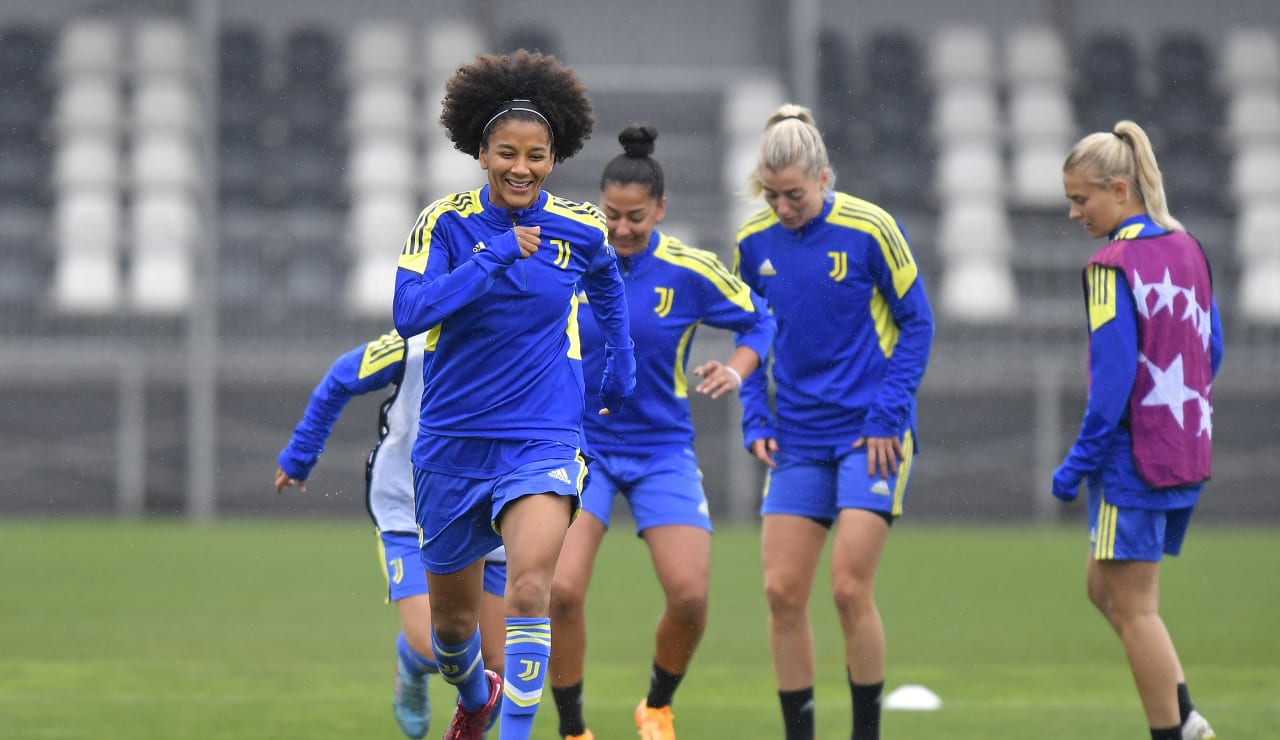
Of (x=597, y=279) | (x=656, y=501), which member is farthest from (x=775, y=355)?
(x=597, y=279)

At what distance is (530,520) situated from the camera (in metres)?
4.85

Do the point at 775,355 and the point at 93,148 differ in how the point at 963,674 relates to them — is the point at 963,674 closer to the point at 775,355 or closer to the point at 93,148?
the point at 775,355

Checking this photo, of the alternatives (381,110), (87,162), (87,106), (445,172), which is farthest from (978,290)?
(87,106)

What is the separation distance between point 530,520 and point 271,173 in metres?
16.1

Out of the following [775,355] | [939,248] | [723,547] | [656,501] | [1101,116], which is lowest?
[723,547]

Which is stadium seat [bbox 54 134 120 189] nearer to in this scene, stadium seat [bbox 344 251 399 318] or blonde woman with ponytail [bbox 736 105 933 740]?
stadium seat [bbox 344 251 399 318]

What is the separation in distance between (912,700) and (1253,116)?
1664cm

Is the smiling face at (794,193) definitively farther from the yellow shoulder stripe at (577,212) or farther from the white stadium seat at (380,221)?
the white stadium seat at (380,221)

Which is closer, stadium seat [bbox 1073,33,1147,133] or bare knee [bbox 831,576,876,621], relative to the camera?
bare knee [bbox 831,576,876,621]

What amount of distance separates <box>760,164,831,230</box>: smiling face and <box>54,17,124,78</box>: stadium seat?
17.1 metres

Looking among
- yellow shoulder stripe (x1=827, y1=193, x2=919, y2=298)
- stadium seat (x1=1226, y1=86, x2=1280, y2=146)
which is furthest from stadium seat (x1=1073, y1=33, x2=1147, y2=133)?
yellow shoulder stripe (x1=827, y1=193, x2=919, y2=298)

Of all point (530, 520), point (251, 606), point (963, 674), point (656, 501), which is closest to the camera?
point (530, 520)

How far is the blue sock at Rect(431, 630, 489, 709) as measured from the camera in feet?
17.5

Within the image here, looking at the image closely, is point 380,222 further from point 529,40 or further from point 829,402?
point 829,402
